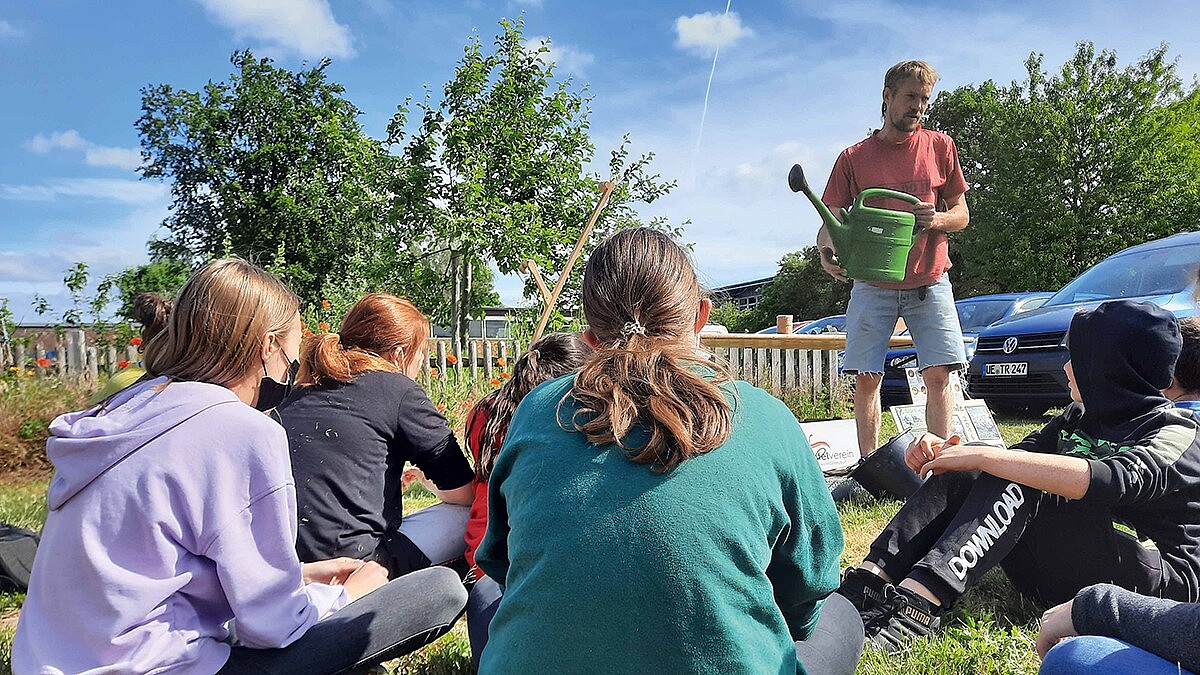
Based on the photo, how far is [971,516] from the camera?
7.53 feet

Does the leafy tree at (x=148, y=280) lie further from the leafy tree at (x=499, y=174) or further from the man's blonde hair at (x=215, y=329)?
the man's blonde hair at (x=215, y=329)

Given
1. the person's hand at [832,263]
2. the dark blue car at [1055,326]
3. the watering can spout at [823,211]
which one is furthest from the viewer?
the dark blue car at [1055,326]

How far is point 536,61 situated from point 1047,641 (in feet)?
31.4

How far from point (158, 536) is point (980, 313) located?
415 inches

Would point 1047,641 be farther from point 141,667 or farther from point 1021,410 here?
point 1021,410

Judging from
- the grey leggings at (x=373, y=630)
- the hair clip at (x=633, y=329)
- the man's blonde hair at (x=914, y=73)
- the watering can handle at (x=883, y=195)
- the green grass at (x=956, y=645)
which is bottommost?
the green grass at (x=956, y=645)

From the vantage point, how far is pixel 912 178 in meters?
4.24

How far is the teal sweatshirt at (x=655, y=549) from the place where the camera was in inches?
47.6

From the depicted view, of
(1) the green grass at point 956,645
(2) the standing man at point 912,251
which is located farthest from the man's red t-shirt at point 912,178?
(1) the green grass at point 956,645

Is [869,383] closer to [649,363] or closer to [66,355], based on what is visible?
[649,363]

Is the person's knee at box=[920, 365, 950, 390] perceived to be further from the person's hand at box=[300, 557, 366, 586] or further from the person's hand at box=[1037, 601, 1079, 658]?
the person's hand at box=[300, 557, 366, 586]

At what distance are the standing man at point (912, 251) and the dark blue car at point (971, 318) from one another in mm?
4426

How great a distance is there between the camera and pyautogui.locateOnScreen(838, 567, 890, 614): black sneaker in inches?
93.3

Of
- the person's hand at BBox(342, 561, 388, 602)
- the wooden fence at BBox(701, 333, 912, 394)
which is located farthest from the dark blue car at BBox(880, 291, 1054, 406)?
the person's hand at BBox(342, 561, 388, 602)
